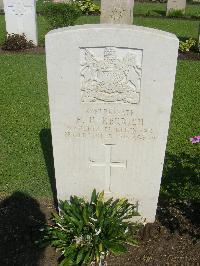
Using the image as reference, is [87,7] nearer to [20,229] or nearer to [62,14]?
[62,14]

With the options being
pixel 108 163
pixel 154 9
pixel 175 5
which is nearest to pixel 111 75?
pixel 108 163

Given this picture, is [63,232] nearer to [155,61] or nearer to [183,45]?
[155,61]

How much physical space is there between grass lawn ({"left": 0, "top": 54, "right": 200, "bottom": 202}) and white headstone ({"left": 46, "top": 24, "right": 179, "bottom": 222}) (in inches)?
39.7

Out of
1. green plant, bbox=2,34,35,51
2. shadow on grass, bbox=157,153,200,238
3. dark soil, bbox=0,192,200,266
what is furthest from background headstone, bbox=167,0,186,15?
dark soil, bbox=0,192,200,266

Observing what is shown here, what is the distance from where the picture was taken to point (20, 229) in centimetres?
393

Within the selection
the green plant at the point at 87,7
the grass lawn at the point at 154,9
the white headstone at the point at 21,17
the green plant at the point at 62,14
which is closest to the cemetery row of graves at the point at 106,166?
the white headstone at the point at 21,17

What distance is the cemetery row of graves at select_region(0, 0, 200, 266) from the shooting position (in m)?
2.97

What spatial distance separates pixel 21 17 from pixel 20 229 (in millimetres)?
8855

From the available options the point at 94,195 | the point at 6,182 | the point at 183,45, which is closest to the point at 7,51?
the point at 183,45

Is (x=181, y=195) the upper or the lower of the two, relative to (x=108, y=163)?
lower

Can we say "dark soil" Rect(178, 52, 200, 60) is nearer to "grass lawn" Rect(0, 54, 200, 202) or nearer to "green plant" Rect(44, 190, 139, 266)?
"grass lawn" Rect(0, 54, 200, 202)

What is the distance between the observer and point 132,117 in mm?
3293

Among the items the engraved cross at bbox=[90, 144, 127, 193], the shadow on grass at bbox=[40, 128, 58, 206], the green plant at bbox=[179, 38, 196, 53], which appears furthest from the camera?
the green plant at bbox=[179, 38, 196, 53]

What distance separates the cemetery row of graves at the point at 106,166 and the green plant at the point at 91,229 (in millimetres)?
11
